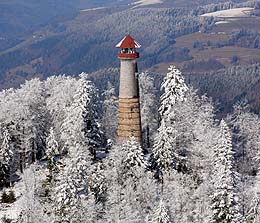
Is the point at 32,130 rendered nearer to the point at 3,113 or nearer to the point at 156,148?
the point at 3,113

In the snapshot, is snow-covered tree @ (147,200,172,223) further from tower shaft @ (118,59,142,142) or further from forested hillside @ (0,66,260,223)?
tower shaft @ (118,59,142,142)

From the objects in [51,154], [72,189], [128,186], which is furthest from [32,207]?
[51,154]

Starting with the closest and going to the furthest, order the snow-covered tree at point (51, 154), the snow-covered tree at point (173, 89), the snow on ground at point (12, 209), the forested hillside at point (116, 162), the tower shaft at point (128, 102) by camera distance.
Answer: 1. the forested hillside at point (116, 162)
2. the snow on ground at point (12, 209)
3. the snow-covered tree at point (51, 154)
4. the tower shaft at point (128, 102)
5. the snow-covered tree at point (173, 89)

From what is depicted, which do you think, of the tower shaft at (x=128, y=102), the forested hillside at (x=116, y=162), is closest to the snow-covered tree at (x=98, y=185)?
the forested hillside at (x=116, y=162)

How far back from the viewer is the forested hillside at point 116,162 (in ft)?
195

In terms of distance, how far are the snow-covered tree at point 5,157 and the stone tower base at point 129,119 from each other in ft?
52.3

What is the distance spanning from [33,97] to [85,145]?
1634 centimetres

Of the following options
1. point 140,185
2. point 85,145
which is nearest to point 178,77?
point 85,145

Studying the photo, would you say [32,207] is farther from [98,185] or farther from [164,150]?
[164,150]

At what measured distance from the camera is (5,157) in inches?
3083

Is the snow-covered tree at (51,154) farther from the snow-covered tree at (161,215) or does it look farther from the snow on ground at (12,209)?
the snow-covered tree at (161,215)

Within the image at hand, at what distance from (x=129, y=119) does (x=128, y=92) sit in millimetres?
4051

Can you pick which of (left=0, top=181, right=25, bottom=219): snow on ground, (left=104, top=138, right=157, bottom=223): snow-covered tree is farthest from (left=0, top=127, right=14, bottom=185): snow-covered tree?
(left=104, top=138, right=157, bottom=223): snow-covered tree

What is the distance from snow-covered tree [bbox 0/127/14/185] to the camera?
7800 centimetres
